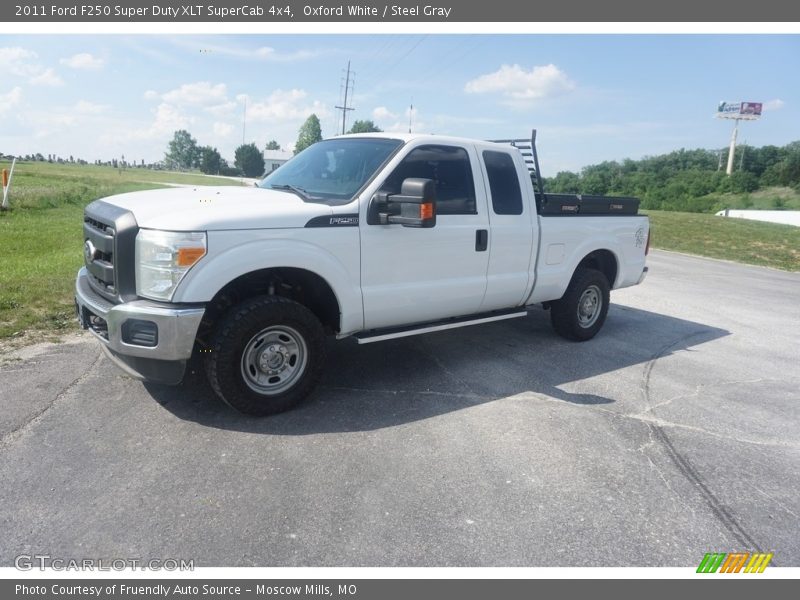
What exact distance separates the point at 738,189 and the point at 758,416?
2724 inches

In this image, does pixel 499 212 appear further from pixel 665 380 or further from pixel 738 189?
pixel 738 189

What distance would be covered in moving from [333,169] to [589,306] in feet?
11.3

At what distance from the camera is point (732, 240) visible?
68.2 ft

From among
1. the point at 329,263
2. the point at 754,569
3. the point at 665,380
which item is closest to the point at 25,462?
the point at 329,263

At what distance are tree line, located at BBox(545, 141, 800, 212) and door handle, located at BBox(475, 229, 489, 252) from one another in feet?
173

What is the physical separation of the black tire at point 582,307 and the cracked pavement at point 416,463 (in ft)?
2.11

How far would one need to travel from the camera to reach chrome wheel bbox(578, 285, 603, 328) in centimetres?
660

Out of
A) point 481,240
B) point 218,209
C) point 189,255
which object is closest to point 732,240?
point 481,240

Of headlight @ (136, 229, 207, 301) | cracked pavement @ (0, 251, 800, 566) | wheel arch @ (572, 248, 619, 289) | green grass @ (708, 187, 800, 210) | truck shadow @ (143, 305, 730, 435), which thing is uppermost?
green grass @ (708, 187, 800, 210)

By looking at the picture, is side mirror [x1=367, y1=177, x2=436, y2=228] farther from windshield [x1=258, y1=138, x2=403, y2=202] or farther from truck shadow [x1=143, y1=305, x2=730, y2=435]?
truck shadow [x1=143, y1=305, x2=730, y2=435]

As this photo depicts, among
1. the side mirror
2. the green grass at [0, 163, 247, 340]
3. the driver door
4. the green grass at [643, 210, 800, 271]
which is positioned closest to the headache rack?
the driver door

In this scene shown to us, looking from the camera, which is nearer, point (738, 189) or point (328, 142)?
point (328, 142)

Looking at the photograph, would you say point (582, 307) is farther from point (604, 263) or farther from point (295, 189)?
point (295, 189)

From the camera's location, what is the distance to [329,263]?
425cm
